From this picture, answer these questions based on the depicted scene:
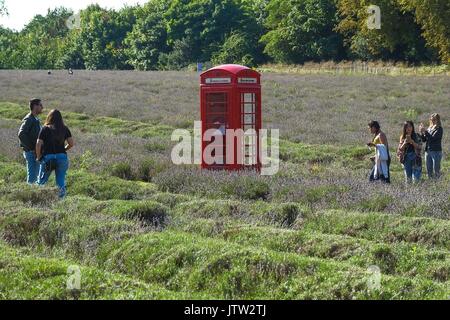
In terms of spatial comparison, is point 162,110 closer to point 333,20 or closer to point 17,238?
point 17,238

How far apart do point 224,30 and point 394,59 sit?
24.3m

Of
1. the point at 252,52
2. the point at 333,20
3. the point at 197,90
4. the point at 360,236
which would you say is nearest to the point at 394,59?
the point at 333,20

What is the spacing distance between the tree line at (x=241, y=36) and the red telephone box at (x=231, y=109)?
33691mm

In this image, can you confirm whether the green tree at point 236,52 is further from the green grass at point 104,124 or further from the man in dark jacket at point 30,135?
the man in dark jacket at point 30,135

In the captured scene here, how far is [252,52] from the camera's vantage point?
8000 centimetres

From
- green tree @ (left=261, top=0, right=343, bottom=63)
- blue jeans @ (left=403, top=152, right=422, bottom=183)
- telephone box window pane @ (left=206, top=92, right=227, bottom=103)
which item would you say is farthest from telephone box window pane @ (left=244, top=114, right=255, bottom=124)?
green tree @ (left=261, top=0, right=343, bottom=63)

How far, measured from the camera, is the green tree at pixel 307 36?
68.9 metres

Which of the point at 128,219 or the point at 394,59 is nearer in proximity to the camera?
the point at 128,219

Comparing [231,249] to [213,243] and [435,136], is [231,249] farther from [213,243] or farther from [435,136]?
[435,136]

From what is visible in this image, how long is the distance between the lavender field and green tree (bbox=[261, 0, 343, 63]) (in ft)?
164

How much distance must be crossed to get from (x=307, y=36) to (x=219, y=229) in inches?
2501

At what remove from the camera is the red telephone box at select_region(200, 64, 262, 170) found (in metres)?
15.2

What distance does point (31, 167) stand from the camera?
1346 cm

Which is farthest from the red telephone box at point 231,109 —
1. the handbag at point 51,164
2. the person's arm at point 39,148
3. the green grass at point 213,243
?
the person's arm at point 39,148
